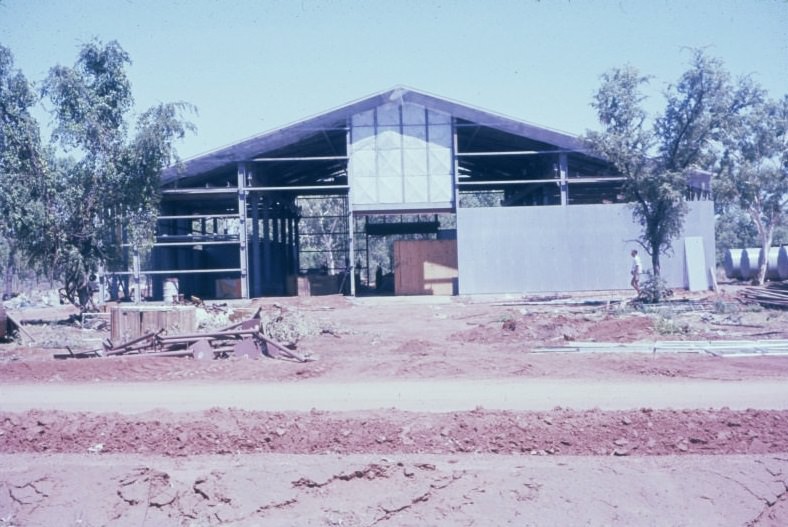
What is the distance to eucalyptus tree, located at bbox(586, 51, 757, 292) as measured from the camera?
73.7ft

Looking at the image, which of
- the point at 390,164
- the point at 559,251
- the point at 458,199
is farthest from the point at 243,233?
the point at 559,251

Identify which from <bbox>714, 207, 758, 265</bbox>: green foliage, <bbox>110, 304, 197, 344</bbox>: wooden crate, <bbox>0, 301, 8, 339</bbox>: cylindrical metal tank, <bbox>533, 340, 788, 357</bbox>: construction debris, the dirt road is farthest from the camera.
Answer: <bbox>714, 207, 758, 265</bbox>: green foliage

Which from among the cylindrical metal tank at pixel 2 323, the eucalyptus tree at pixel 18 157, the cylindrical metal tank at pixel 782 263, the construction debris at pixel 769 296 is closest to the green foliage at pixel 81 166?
the eucalyptus tree at pixel 18 157

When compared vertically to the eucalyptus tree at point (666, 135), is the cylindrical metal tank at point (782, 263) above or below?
below

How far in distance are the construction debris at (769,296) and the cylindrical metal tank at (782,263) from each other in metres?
15.1

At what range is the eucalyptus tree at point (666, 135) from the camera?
22.5 m

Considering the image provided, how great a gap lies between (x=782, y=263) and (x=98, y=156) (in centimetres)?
3610

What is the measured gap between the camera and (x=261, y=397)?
10430 mm

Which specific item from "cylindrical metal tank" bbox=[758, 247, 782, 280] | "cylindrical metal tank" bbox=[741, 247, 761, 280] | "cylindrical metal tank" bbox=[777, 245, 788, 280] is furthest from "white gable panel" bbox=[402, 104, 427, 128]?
"cylindrical metal tank" bbox=[741, 247, 761, 280]

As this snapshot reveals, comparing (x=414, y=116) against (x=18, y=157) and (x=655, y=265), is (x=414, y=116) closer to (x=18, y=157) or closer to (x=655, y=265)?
(x=655, y=265)

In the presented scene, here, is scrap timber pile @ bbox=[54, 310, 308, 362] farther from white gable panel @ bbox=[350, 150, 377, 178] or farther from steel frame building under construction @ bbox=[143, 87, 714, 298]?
white gable panel @ bbox=[350, 150, 377, 178]

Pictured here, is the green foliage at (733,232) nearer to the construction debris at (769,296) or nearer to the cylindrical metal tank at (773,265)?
the cylindrical metal tank at (773,265)

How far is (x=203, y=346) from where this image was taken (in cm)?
1414

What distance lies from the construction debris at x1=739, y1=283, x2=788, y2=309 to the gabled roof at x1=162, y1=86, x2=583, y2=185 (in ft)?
32.4
